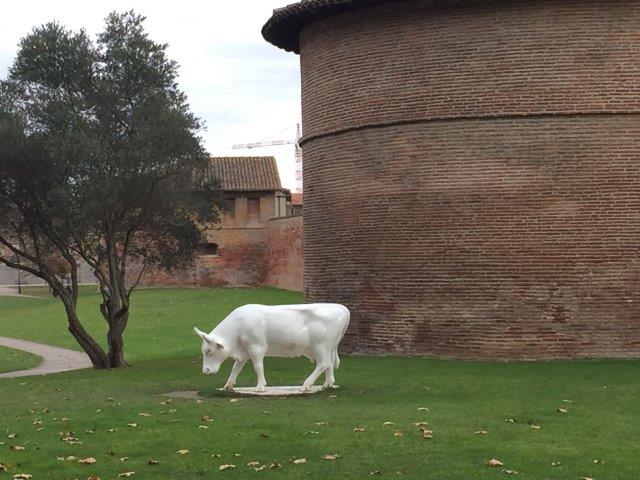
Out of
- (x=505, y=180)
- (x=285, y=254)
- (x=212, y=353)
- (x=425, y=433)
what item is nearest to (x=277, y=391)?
(x=212, y=353)

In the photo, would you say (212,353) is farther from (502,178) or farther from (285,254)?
(285,254)

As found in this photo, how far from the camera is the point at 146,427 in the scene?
11.3 m

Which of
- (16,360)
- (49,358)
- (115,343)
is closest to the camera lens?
(115,343)

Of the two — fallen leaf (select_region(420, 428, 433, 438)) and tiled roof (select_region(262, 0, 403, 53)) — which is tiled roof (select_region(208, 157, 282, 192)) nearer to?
tiled roof (select_region(262, 0, 403, 53))

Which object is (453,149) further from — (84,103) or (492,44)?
(84,103)

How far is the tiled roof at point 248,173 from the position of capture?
5066 centimetres

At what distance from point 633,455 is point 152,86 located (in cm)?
1405

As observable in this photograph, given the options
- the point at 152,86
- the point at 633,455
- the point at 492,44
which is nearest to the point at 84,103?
the point at 152,86

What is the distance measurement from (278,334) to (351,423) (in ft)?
10.1

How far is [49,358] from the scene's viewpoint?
26.6 meters

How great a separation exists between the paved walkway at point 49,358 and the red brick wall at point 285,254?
609 inches

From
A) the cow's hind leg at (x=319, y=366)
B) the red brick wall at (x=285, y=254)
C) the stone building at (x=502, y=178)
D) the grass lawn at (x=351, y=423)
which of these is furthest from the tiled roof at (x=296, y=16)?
the red brick wall at (x=285, y=254)

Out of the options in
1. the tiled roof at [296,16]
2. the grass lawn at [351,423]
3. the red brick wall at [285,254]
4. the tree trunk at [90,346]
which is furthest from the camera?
the red brick wall at [285,254]

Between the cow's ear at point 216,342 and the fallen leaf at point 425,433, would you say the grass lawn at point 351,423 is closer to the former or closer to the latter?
the fallen leaf at point 425,433
